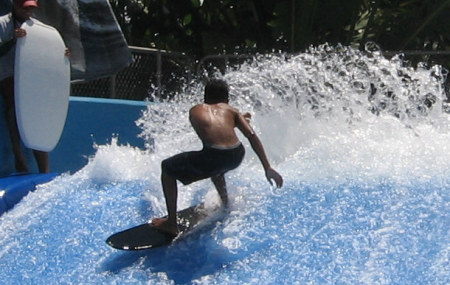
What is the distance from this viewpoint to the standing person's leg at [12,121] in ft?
17.4

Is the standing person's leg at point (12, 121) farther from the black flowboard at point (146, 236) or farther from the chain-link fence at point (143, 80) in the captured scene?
the chain-link fence at point (143, 80)

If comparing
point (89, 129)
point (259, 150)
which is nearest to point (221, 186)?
point (259, 150)

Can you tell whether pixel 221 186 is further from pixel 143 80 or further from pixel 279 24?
pixel 279 24

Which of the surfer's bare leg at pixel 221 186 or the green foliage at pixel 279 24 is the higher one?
the green foliage at pixel 279 24

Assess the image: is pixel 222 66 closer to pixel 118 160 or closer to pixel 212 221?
pixel 118 160

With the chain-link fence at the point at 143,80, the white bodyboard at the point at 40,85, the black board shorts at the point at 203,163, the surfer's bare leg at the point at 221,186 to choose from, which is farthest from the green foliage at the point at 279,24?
the black board shorts at the point at 203,163

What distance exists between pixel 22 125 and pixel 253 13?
4632mm

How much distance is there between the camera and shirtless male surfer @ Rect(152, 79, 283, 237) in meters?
3.53

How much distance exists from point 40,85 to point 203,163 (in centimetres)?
218

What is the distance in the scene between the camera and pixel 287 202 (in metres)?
4.05

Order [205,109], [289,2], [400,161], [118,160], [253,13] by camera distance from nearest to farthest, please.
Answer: [205,109] < [400,161] < [118,160] < [289,2] < [253,13]

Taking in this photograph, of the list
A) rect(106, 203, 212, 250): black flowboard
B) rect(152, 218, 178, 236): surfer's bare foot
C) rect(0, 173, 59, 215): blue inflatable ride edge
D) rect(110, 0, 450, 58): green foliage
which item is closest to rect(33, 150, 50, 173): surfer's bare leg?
rect(0, 173, 59, 215): blue inflatable ride edge

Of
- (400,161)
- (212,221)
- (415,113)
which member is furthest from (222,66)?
(212,221)

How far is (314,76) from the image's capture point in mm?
5926
